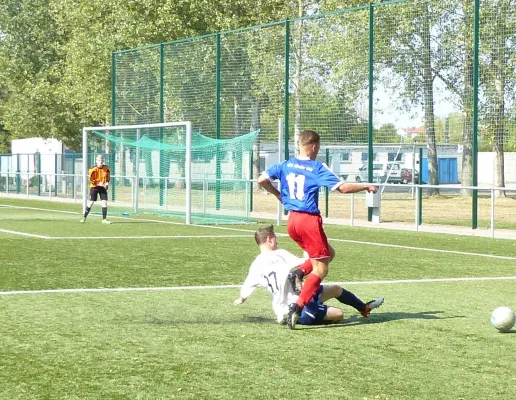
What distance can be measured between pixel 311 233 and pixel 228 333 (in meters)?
1.14

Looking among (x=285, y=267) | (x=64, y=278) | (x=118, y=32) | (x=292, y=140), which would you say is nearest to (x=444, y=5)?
(x=292, y=140)

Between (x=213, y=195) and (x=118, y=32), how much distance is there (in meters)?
19.4

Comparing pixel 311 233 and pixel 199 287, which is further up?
pixel 311 233

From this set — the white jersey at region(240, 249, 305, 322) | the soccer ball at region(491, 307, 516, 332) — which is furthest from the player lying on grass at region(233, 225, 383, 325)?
the soccer ball at region(491, 307, 516, 332)

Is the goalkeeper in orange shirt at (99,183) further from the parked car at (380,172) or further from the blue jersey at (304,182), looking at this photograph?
the blue jersey at (304,182)

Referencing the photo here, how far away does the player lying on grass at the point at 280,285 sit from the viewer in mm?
8883

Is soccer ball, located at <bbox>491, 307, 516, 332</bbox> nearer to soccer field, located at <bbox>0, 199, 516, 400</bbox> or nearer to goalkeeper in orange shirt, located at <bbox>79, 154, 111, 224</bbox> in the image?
soccer field, located at <bbox>0, 199, 516, 400</bbox>

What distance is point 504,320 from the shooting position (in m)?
8.49

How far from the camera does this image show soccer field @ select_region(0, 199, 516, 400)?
6527 mm

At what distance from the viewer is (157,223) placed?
2517cm

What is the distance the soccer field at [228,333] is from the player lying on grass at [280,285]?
15 cm

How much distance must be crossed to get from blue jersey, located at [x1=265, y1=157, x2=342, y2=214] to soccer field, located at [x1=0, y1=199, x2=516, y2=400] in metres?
1.06

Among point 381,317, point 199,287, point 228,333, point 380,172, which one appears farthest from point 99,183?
point 228,333

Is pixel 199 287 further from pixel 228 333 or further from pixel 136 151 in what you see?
pixel 136 151
